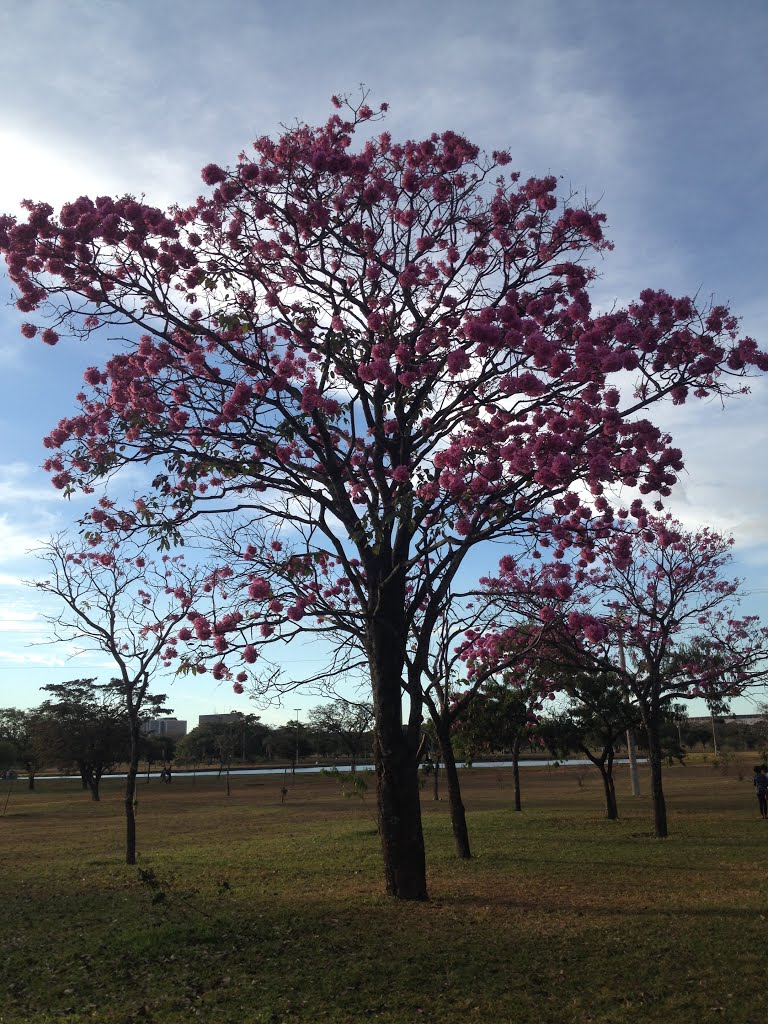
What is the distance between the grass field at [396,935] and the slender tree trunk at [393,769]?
1.62ft

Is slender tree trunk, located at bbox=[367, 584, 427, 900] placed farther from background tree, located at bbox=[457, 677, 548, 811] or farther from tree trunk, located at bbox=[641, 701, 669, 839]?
tree trunk, located at bbox=[641, 701, 669, 839]

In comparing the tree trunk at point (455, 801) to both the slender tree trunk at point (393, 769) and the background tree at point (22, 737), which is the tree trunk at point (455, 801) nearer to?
the slender tree trunk at point (393, 769)

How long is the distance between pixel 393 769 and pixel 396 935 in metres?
2.30

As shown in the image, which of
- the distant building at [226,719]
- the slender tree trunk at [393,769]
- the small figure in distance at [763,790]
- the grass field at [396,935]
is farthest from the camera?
the distant building at [226,719]

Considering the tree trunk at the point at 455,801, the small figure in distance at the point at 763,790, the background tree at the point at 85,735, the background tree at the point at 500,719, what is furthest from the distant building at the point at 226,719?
the tree trunk at the point at 455,801

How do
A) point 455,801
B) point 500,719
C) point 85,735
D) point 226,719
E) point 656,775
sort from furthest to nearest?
point 226,719, point 85,735, point 500,719, point 656,775, point 455,801

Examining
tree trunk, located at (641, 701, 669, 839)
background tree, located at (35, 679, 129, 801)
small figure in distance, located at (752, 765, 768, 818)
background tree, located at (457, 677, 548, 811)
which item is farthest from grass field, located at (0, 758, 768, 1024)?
background tree, located at (35, 679, 129, 801)

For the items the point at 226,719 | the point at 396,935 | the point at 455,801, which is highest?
the point at 455,801

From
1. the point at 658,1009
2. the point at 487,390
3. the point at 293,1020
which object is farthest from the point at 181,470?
the point at 658,1009

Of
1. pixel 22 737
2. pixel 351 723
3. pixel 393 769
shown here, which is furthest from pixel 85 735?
pixel 393 769

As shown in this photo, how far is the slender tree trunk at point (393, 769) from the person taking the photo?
1025 cm

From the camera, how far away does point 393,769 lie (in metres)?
10.3

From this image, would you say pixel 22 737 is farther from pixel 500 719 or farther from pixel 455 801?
pixel 455 801

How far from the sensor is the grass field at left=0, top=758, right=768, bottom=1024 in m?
6.22
